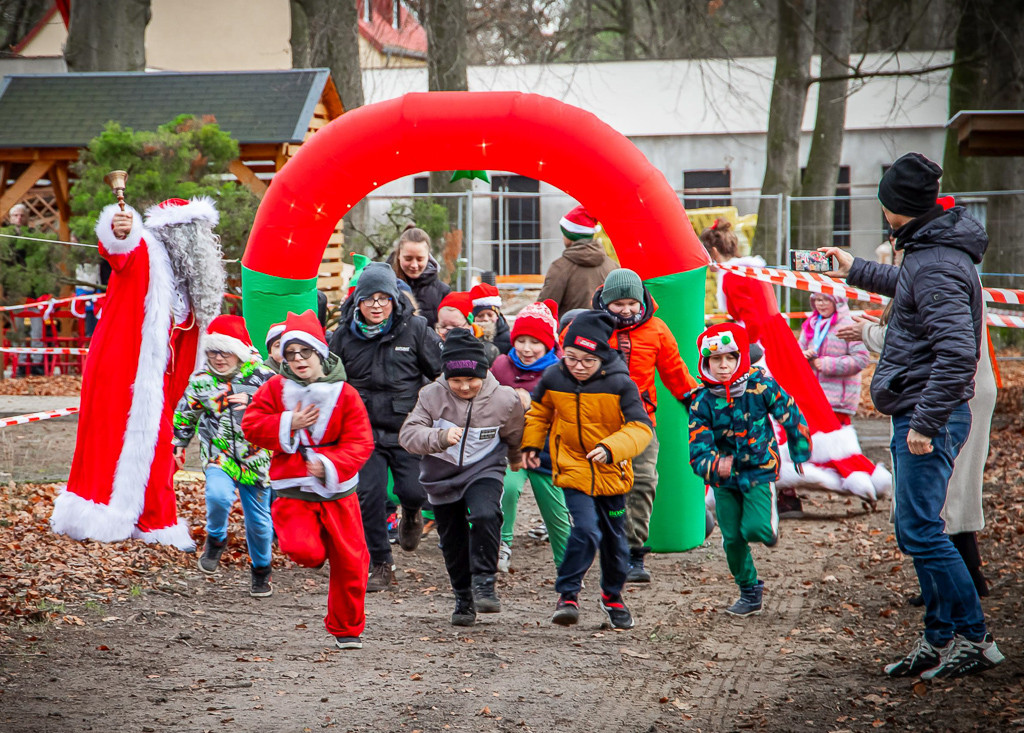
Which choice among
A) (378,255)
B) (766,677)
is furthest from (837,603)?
(378,255)

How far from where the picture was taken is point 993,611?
19.5ft

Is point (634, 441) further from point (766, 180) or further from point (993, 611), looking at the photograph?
point (766, 180)

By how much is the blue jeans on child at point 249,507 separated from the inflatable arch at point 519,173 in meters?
1.69

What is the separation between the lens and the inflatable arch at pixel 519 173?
7.71 metres

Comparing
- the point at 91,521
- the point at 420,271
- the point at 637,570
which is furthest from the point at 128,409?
the point at 637,570

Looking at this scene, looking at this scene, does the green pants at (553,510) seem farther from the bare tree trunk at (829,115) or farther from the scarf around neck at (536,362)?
the bare tree trunk at (829,115)

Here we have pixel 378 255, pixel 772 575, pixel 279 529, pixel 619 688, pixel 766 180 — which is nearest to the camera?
pixel 619 688

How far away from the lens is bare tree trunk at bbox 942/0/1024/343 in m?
15.6

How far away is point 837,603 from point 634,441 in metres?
1.61

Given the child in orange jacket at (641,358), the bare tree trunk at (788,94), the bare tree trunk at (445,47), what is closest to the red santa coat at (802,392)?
the child in orange jacket at (641,358)

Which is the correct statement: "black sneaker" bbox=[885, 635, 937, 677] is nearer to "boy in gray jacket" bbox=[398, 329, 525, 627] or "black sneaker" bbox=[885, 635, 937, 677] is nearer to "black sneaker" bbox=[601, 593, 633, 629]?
"black sneaker" bbox=[601, 593, 633, 629]

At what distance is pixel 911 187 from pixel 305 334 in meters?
2.82

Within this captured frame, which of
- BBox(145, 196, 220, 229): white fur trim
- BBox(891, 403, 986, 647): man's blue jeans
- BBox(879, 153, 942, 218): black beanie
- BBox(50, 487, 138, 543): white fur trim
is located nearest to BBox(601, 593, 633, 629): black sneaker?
BBox(891, 403, 986, 647): man's blue jeans

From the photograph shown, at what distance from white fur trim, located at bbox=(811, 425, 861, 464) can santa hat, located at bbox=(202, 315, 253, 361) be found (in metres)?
4.30
